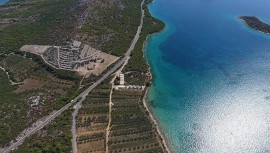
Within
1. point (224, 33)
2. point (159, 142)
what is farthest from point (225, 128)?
point (224, 33)

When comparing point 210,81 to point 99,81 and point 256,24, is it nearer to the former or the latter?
point 99,81

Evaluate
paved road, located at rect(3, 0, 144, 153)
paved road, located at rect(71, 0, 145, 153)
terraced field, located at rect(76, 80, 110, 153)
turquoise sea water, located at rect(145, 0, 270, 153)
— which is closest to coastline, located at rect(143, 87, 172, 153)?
turquoise sea water, located at rect(145, 0, 270, 153)

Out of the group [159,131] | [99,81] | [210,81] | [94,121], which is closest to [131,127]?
[159,131]

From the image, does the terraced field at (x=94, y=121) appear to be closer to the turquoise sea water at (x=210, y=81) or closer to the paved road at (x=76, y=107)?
the paved road at (x=76, y=107)

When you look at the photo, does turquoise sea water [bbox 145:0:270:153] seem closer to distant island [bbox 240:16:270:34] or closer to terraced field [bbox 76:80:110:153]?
distant island [bbox 240:16:270:34]

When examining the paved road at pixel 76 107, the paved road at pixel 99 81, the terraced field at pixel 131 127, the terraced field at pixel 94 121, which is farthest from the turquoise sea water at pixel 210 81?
the terraced field at pixel 94 121
